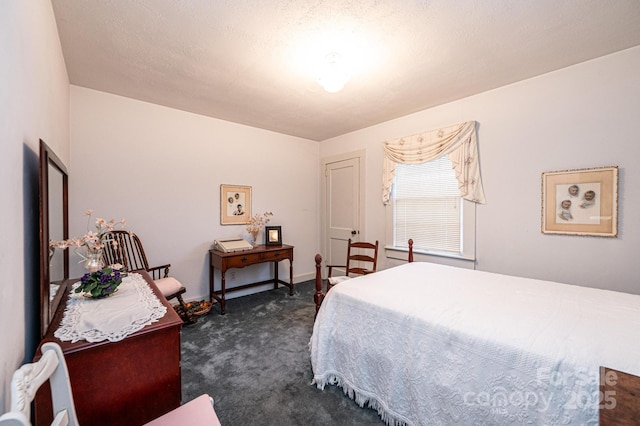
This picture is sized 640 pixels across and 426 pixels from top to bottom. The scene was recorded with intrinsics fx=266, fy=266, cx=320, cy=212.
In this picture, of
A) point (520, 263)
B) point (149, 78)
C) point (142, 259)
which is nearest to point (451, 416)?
point (520, 263)

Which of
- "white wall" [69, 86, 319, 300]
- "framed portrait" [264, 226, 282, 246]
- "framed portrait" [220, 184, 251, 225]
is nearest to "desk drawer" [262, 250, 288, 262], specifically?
"framed portrait" [264, 226, 282, 246]

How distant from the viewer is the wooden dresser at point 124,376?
1059 millimetres

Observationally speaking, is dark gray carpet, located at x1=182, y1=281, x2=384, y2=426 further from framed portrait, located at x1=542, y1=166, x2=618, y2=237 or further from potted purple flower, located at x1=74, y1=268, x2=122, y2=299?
framed portrait, located at x1=542, y1=166, x2=618, y2=237

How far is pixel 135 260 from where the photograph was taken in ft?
9.82

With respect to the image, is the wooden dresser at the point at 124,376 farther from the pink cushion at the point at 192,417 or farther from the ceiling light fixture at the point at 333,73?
the ceiling light fixture at the point at 333,73

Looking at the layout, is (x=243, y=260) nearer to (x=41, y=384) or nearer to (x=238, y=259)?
(x=238, y=259)

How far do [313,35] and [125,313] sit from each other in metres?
2.10

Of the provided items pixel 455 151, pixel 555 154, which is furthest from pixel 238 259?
pixel 555 154

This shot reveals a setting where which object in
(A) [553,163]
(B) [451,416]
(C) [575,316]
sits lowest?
(B) [451,416]

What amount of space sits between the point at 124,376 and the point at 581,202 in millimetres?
3459

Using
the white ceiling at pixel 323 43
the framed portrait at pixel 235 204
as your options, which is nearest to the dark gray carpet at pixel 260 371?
the framed portrait at pixel 235 204

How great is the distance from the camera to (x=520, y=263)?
269cm

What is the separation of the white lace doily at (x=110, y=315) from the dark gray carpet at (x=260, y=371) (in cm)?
87

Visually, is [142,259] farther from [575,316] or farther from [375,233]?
[575,316]
